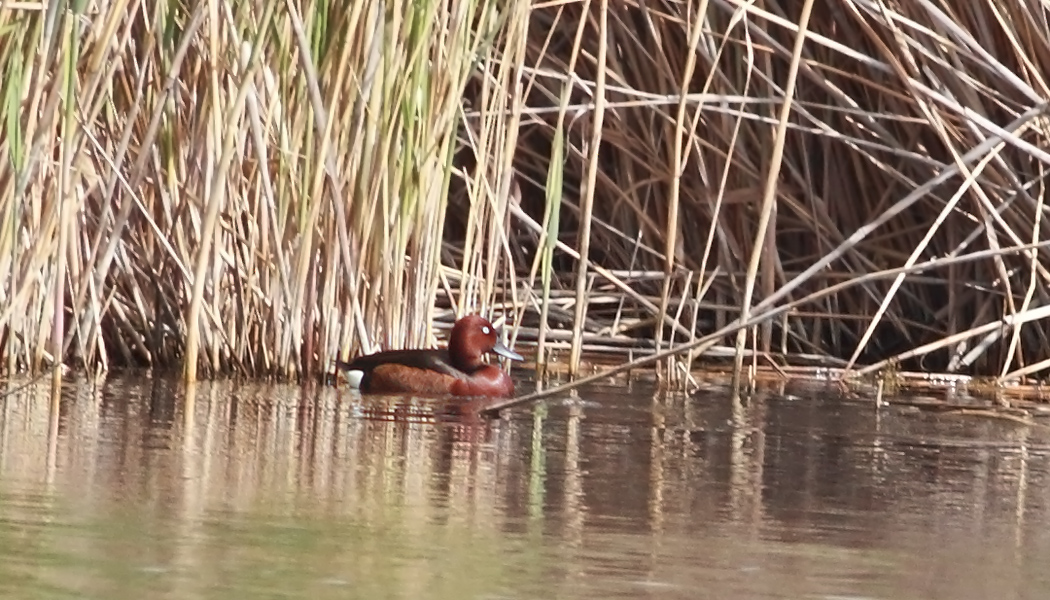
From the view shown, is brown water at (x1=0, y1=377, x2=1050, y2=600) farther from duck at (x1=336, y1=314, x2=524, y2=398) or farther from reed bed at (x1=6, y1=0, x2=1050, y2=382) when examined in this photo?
reed bed at (x1=6, y1=0, x2=1050, y2=382)

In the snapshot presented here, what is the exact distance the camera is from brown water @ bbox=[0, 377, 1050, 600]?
288 centimetres

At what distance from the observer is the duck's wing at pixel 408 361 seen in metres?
5.77

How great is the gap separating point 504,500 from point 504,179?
2.55 m

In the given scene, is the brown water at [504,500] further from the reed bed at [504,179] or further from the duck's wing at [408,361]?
the reed bed at [504,179]

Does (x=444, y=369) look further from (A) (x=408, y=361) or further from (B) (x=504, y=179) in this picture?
(B) (x=504, y=179)

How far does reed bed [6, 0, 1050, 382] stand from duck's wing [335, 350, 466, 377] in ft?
0.47

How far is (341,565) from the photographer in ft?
9.59

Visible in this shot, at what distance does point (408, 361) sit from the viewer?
5.86 meters

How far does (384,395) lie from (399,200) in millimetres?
658

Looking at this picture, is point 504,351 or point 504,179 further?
point 504,351

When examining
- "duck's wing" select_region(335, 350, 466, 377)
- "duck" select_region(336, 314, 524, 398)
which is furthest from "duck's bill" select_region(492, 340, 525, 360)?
"duck's wing" select_region(335, 350, 466, 377)

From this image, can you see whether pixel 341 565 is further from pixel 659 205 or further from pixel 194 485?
pixel 659 205

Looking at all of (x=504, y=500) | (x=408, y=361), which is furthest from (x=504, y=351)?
(x=504, y=500)

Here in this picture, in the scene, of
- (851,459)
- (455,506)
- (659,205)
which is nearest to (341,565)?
(455,506)
